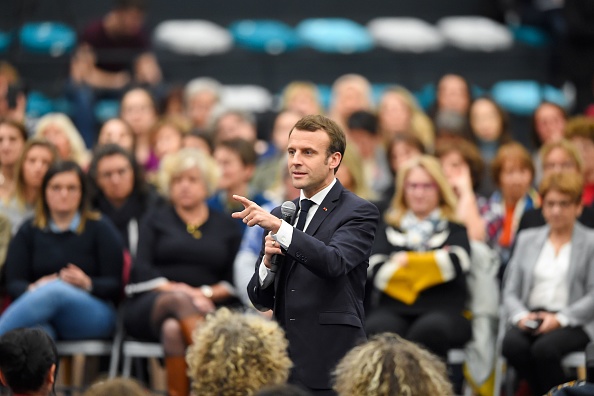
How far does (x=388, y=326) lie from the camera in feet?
23.9

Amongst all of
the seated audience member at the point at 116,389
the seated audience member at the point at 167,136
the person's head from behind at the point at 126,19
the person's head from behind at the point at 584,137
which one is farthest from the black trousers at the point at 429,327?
the person's head from behind at the point at 126,19

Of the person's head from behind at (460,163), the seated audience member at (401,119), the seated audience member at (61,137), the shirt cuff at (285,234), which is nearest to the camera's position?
the shirt cuff at (285,234)

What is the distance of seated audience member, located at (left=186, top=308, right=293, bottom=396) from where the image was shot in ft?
14.2

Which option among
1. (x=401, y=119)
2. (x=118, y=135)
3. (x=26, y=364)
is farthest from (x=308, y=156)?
(x=401, y=119)

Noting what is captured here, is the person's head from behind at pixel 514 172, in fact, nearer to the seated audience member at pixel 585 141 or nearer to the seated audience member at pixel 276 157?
the seated audience member at pixel 585 141

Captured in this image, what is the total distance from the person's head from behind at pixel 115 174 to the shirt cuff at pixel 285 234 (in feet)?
12.0

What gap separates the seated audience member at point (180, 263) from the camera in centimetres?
719

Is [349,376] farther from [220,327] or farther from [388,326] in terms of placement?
[388,326]

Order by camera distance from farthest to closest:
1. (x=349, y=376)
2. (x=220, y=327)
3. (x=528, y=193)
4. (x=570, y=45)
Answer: (x=570, y=45) → (x=528, y=193) → (x=220, y=327) → (x=349, y=376)

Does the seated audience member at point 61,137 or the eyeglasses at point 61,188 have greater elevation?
the seated audience member at point 61,137

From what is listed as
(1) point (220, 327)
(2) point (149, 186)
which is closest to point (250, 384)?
(1) point (220, 327)

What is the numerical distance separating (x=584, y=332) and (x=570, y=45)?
18.8 ft

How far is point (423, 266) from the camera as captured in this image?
7.34 meters

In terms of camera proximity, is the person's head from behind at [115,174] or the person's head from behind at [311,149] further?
the person's head from behind at [115,174]
